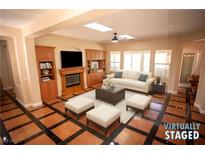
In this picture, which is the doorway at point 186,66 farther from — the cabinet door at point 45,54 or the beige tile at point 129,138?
the cabinet door at point 45,54

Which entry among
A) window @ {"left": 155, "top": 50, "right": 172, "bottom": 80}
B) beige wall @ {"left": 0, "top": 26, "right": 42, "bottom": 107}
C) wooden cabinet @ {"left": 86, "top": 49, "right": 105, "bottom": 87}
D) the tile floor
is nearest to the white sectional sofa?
window @ {"left": 155, "top": 50, "right": 172, "bottom": 80}

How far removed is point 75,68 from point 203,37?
4.76 m

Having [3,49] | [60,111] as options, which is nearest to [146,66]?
[60,111]

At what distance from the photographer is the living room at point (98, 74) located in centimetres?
215

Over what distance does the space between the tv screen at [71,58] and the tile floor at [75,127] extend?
6.28 feet

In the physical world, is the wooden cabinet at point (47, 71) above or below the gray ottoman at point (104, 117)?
above

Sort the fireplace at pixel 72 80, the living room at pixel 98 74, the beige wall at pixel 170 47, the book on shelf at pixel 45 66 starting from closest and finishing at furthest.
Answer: the living room at pixel 98 74 < the book on shelf at pixel 45 66 < the beige wall at pixel 170 47 < the fireplace at pixel 72 80

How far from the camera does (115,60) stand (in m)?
6.73

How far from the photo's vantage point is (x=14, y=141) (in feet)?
6.82

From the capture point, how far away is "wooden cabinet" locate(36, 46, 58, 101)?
3.78 m

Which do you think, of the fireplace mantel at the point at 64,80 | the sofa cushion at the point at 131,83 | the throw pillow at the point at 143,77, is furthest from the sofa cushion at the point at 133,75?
the fireplace mantel at the point at 64,80

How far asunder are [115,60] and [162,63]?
2.68 metres

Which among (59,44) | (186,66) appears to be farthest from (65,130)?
(186,66)
